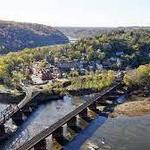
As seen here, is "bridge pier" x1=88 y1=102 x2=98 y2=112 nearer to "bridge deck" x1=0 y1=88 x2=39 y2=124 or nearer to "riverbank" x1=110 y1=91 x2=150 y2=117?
"riverbank" x1=110 y1=91 x2=150 y2=117

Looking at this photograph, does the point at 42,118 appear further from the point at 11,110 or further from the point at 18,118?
the point at 11,110

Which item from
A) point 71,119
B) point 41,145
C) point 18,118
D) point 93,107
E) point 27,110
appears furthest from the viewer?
point 93,107

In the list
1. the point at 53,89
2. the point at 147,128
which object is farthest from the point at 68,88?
the point at 147,128

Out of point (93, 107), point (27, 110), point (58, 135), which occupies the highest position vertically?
point (58, 135)

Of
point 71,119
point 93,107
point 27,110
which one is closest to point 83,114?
point 93,107

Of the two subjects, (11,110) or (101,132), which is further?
(11,110)

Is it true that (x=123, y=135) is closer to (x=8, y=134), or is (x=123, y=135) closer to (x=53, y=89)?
(x=8, y=134)

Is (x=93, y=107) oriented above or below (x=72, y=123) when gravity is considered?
below
